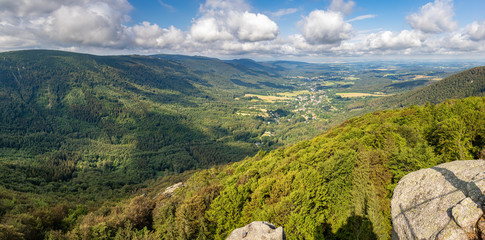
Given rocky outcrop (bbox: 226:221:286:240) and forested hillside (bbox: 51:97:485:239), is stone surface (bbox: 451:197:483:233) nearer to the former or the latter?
forested hillside (bbox: 51:97:485:239)

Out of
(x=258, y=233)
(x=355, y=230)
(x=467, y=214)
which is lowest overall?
(x=355, y=230)

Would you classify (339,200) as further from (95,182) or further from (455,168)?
(95,182)

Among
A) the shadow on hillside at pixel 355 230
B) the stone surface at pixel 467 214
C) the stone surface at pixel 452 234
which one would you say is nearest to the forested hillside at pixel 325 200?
the shadow on hillside at pixel 355 230

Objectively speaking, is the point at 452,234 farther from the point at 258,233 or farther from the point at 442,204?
the point at 258,233

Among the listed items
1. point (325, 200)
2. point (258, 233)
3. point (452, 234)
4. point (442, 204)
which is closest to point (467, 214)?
point (452, 234)

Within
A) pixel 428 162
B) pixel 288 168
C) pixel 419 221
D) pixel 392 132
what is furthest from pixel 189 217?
pixel 392 132

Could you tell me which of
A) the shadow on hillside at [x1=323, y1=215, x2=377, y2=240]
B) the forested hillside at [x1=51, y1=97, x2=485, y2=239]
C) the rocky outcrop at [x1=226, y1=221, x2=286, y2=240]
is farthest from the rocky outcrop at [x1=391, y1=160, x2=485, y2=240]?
the rocky outcrop at [x1=226, y1=221, x2=286, y2=240]

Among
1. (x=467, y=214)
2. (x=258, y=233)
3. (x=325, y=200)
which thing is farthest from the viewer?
(x=325, y=200)
